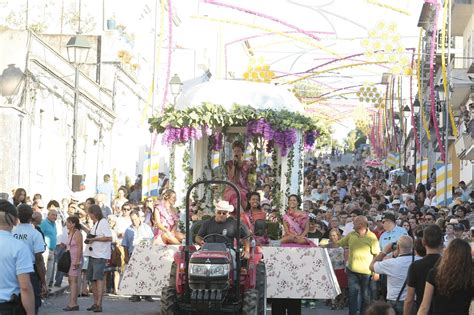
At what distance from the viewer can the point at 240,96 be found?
19500mm

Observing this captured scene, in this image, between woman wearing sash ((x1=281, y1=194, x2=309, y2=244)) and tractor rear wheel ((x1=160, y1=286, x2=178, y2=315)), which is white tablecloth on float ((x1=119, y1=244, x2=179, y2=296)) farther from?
tractor rear wheel ((x1=160, y1=286, x2=178, y2=315))

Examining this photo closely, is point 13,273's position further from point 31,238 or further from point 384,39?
point 384,39

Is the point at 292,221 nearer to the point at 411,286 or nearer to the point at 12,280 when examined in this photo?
the point at 411,286

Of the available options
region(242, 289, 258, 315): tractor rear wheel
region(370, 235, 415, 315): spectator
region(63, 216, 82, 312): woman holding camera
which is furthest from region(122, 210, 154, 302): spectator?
region(370, 235, 415, 315): spectator

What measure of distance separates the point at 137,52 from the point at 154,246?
36842mm

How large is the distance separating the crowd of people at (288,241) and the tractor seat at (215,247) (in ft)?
2.33

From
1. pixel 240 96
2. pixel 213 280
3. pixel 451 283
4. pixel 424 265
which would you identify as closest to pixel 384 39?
pixel 240 96

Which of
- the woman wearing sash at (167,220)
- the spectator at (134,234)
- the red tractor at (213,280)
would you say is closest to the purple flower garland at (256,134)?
the woman wearing sash at (167,220)

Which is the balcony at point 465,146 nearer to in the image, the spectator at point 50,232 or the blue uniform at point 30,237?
the spectator at point 50,232

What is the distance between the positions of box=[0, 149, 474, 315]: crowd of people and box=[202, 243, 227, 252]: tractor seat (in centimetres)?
71

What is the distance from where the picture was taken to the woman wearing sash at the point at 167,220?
18844mm

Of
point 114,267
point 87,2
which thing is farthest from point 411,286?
point 87,2

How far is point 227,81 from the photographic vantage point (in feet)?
65.5

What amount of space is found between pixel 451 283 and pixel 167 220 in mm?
9644
